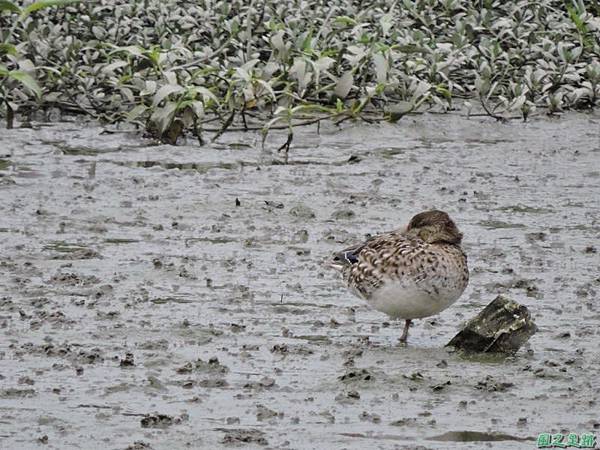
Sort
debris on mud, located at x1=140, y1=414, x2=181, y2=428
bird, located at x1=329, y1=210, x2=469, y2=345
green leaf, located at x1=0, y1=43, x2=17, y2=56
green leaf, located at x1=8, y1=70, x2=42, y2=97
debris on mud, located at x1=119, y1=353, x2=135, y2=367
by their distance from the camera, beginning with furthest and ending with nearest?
green leaf, located at x1=0, y1=43, x2=17, y2=56 < green leaf, located at x1=8, y1=70, x2=42, y2=97 < bird, located at x1=329, y1=210, x2=469, y2=345 < debris on mud, located at x1=119, y1=353, x2=135, y2=367 < debris on mud, located at x1=140, y1=414, x2=181, y2=428

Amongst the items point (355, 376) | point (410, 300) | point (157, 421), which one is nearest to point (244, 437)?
point (157, 421)

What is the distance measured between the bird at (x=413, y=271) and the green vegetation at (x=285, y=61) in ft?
11.5

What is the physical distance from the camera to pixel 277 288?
7734mm

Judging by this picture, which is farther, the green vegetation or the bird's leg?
the green vegetation

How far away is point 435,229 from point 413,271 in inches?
13.5

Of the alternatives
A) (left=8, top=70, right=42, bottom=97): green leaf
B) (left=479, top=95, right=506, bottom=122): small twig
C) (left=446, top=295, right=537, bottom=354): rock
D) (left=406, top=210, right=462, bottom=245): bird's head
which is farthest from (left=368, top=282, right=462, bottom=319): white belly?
(left=479, top=95, right=506, bottom=122): small twig

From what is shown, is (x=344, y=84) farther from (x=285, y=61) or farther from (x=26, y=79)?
(x=26, y=79)

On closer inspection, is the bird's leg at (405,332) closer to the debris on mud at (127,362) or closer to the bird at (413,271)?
the bird at (413,271)

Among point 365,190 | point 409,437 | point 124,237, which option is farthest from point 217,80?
point 409,437

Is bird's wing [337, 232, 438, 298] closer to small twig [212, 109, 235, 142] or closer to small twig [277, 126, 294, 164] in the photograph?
small twig [277, 126, 294, 164]

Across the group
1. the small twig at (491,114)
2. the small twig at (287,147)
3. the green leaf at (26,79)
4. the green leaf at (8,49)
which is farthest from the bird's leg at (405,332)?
the small twig at (491,114)

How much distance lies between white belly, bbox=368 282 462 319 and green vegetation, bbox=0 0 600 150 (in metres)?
3.80

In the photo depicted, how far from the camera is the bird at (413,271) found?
6770 millimetres

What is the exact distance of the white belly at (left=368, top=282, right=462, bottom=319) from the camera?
676cm
